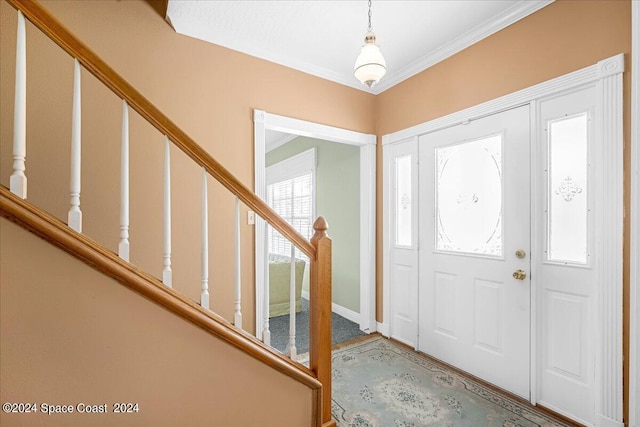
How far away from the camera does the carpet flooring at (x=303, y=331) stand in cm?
292

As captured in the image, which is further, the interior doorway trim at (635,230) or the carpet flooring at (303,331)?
the carpet flooring at (303,331)

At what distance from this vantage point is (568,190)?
1.88m

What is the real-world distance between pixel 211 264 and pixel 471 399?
7.21 ft

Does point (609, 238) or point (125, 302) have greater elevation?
point (609, 238)

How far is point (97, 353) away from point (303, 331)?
2417 millimetres

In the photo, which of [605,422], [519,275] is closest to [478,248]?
[519,275]

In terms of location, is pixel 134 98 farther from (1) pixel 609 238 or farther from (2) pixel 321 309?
(1) pixel 609 238

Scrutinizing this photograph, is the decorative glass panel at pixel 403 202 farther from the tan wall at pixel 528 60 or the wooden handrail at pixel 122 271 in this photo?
the wooden handrail at pixel 122 271

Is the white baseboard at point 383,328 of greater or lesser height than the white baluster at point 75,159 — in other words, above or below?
below

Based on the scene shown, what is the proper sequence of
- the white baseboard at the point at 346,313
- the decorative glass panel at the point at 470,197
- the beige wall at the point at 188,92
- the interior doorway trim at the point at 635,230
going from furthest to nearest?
1. the white baseboard at the point at 346,313
2. the decorative glass panel at the point at 470,197
3. the beige wall at the point at 188,92
4. the interior doorway trim at the point at 635,230

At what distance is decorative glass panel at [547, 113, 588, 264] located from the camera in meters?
1.83

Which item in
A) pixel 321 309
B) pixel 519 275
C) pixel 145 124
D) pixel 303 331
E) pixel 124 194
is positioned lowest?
pixel 303 331

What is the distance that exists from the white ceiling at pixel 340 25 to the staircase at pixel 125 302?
4.23ft

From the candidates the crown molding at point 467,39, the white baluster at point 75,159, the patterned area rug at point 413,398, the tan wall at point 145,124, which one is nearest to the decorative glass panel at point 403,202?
the crown molding at point 467,39
